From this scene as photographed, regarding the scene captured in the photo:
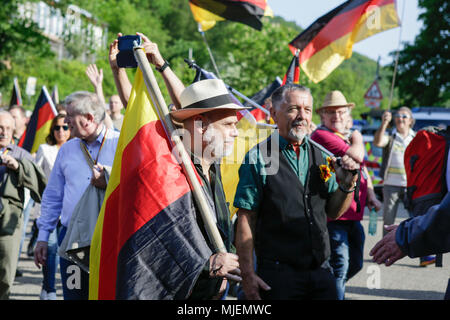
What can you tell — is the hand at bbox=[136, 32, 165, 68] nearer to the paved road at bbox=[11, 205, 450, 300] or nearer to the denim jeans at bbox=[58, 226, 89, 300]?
the denim jeans at bbox=[58, 226, 89, 300]

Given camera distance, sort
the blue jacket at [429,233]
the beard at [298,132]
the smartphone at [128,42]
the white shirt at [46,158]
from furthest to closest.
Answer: the white shirt at [46,158], the beard at [298,132], the smartphone at [128,42], the blue jacket at [429,233]

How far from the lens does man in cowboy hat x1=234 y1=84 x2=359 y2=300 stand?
3791mm

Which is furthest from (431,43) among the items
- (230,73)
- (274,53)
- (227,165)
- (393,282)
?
(227,165)

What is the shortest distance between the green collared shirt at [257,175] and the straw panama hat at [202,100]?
0.60 metres

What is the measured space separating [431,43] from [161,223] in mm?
35501

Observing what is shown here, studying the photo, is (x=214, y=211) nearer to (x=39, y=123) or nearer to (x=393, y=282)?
(x=393, y=282)

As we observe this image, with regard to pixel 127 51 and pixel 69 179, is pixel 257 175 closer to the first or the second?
pixel 127 51

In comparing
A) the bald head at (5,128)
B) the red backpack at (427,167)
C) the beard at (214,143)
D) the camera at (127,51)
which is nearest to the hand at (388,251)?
the beard at (214,143)

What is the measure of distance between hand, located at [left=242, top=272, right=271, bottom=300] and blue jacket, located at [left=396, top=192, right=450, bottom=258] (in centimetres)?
100

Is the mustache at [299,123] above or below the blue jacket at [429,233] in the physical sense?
above

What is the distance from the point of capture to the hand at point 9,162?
575cm

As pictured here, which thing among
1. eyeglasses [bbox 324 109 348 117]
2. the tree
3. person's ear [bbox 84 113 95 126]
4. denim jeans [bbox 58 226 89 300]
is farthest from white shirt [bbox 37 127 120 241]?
the tree

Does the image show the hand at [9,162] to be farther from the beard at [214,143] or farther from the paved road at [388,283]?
the beard at [214,143]

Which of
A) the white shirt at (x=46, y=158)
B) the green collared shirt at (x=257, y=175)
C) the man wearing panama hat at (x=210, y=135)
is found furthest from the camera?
the white shirt at (x=46, y=158)
